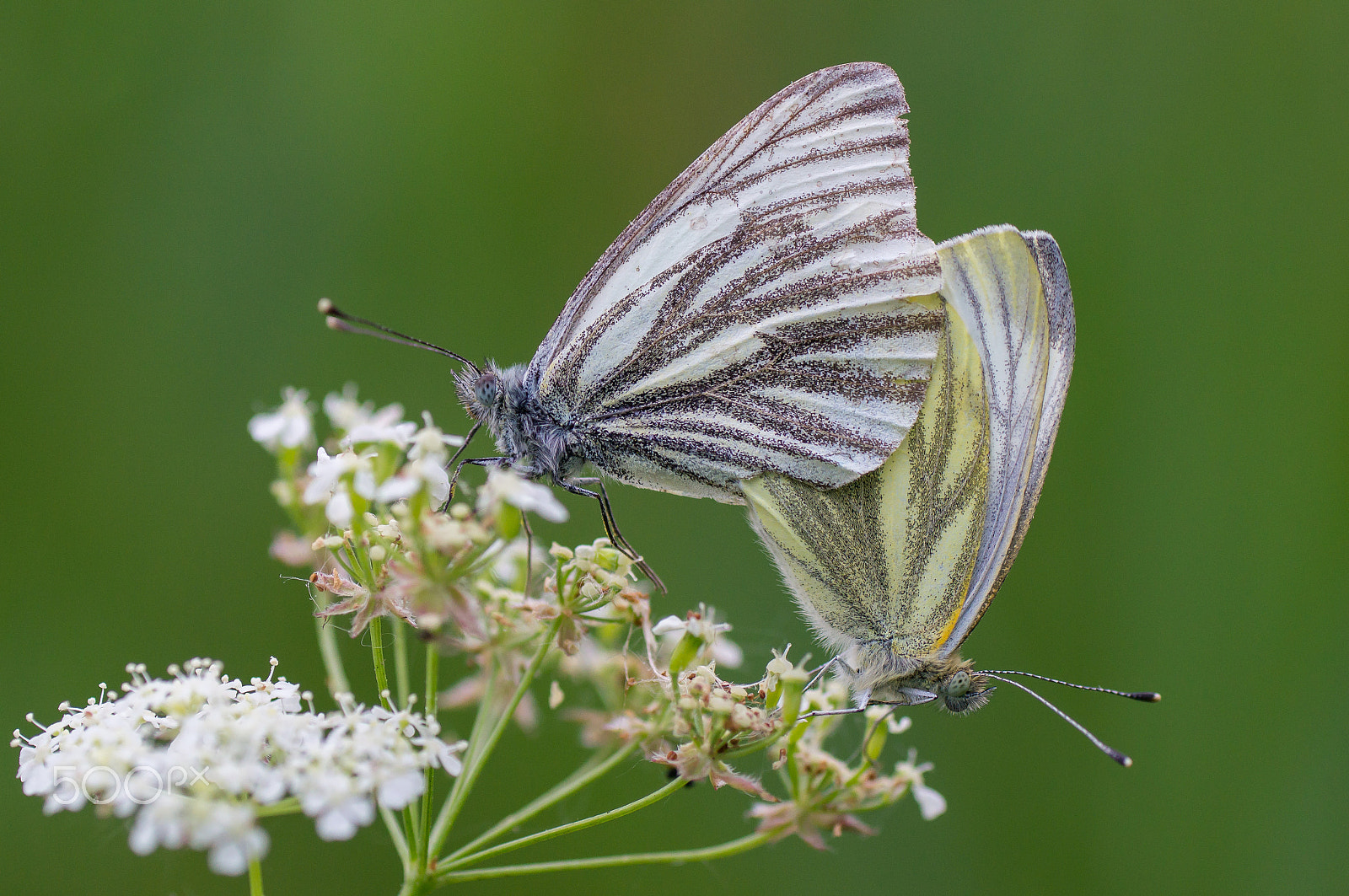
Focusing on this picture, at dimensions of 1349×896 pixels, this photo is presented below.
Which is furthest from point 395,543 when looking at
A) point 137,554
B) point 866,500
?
point 137,554

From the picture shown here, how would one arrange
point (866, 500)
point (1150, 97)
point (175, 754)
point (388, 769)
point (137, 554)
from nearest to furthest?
1. point (175, 754)
2. point (388, 769)
3. point (866, 500)
4. point (137, 554)
5. point (1150, 97)

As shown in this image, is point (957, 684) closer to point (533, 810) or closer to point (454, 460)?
point (533, 810)

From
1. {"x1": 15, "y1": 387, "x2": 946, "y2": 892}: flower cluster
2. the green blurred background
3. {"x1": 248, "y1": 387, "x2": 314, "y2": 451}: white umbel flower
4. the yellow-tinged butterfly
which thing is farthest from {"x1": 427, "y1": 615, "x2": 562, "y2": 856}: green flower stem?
the green blurred background

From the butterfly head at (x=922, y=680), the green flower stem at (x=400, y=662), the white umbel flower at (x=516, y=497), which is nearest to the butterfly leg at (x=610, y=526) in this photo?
the white umbel flower at (x=516, y=497)

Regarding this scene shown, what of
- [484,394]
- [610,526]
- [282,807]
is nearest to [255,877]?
[282,807]

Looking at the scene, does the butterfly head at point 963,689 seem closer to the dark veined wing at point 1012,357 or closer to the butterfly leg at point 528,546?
the dark veined wing at point 1012,357

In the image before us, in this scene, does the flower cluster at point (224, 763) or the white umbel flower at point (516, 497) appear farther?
the white umbel flower at point (516, 497)

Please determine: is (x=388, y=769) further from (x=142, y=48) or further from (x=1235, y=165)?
(x=1235, y=165)

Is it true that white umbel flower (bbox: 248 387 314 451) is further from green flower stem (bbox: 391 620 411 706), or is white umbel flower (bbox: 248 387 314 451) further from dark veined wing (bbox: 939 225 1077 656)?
dark veined wing (bbox: 939 225 1077 656)
